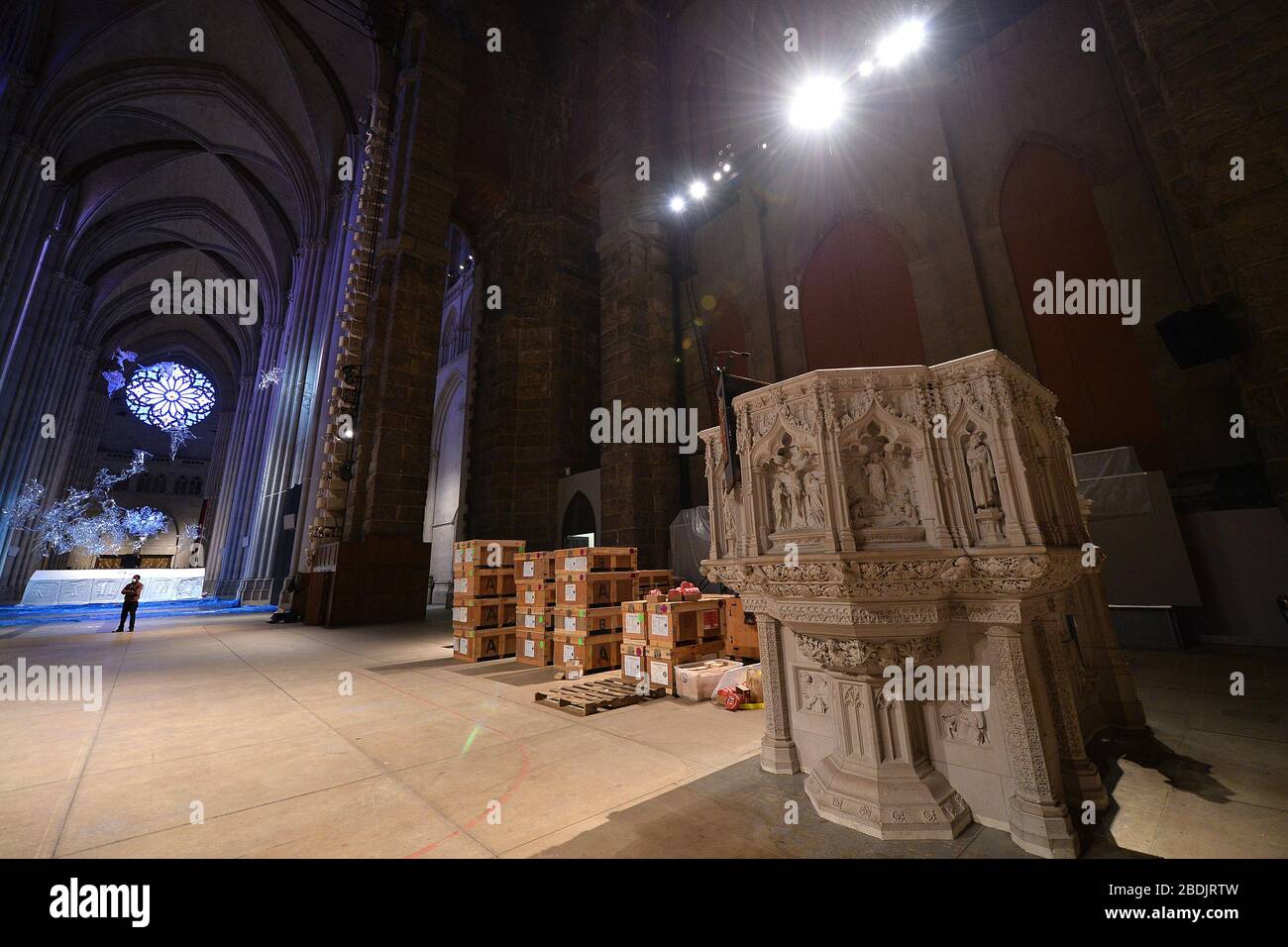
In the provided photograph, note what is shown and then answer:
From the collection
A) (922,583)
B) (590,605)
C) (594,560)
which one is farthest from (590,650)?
(922,583)

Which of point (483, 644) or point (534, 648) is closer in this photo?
point (534, 648)

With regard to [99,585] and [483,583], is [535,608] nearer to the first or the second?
[483,583]

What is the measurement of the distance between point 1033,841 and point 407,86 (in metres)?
19.7

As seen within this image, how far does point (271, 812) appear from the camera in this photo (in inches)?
92.6

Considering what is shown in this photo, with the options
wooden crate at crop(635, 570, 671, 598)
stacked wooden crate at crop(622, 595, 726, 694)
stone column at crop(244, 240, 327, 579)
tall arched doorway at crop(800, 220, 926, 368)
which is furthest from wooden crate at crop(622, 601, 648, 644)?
stone column at crop(244, 240, 327, 579)

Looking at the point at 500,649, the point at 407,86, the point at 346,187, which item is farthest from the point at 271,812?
the point at 346,187

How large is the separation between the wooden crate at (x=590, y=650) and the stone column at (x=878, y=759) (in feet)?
12.3

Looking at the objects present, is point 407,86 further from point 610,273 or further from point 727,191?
point 727,191

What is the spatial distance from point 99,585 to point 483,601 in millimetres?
29064

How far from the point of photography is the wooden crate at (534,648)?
21.4 ft

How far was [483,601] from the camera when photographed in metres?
7.04

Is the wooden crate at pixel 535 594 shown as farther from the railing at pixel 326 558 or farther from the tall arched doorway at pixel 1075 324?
the tall arched doorway at pixel 1075 324

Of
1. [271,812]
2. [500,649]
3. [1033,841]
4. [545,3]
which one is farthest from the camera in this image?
[545,3]

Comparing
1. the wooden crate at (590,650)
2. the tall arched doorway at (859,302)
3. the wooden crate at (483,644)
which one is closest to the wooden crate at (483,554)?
the wooden crate at (483,644)
